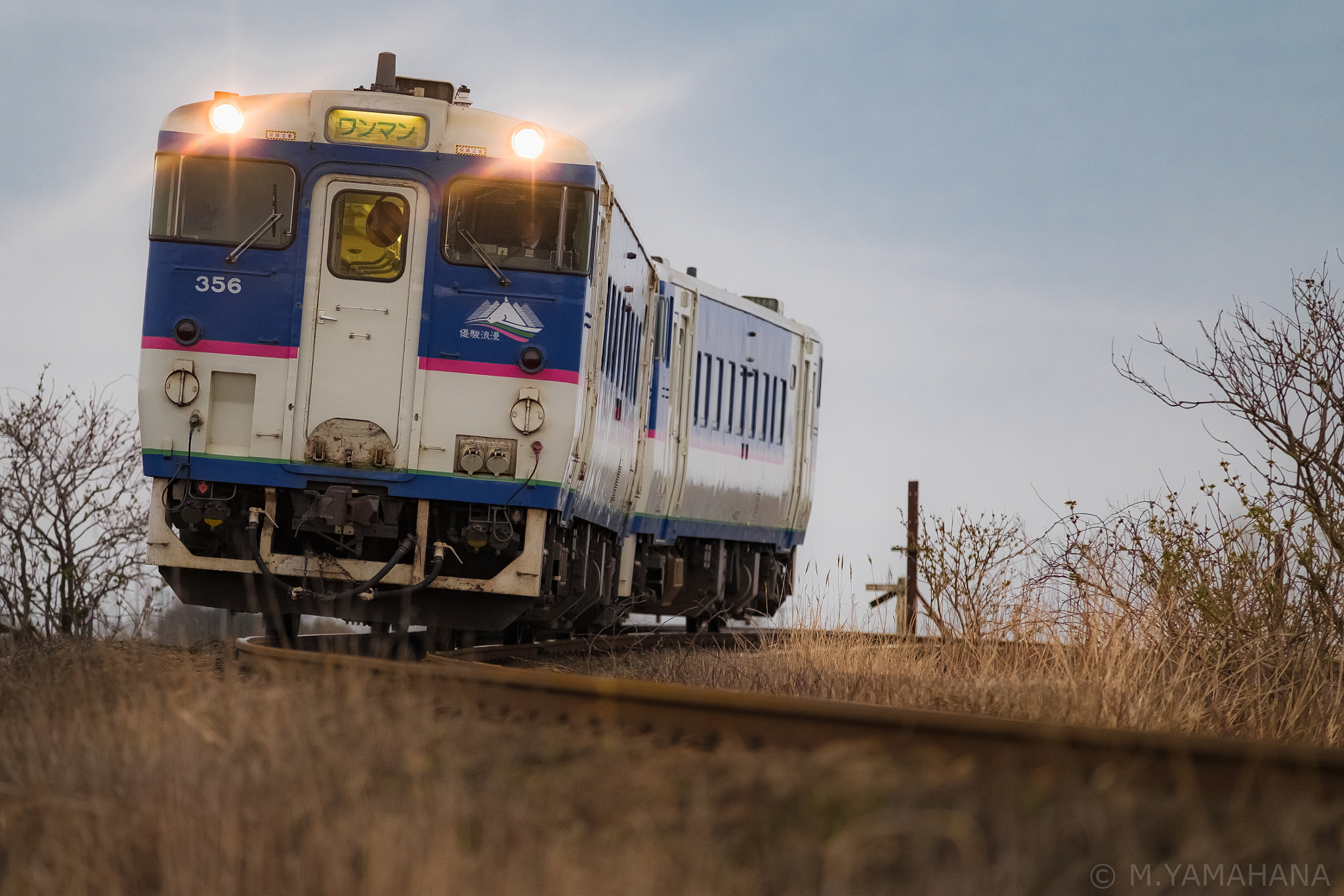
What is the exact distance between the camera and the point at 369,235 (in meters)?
9.77

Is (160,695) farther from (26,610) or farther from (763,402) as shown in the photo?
(763,402)

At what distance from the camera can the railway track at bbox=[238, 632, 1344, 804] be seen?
14.2 feet

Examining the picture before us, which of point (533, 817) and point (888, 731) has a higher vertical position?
point (888, 731)

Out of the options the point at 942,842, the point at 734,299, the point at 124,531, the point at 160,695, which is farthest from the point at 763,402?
the point at 942,842

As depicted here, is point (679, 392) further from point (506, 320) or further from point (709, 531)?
point (506, 320)

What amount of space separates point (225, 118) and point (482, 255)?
1879 mm

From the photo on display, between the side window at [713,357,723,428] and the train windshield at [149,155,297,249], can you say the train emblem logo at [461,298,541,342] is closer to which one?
the train windshield at [149,155,297,249]

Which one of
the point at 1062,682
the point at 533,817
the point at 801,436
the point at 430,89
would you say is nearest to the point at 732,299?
the point at 801,436

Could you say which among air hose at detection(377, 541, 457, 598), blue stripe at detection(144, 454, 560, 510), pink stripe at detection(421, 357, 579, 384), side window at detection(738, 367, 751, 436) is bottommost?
air hose at detection(377, 541, 457, 598)

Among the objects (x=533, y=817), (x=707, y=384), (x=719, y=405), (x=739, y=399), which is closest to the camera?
(x=533, y=817)

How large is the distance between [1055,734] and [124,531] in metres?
9.47

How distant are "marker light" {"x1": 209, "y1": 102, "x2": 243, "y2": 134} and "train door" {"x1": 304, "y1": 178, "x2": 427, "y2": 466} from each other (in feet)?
2.25

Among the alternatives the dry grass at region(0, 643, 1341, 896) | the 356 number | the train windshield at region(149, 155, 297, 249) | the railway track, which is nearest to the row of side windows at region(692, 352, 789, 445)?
the train windshield at region(149, 155, 297, 249)

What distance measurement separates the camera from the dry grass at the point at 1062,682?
269 inches
